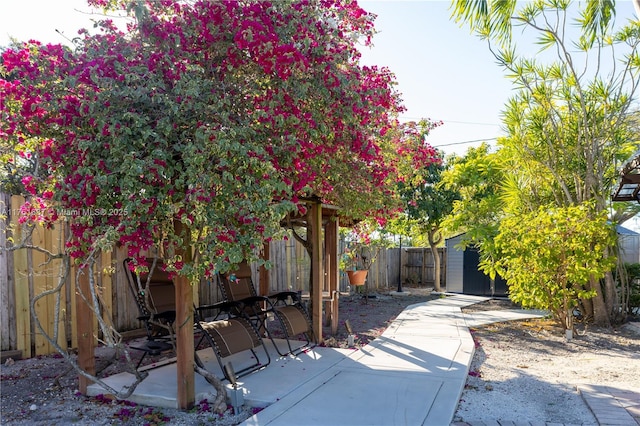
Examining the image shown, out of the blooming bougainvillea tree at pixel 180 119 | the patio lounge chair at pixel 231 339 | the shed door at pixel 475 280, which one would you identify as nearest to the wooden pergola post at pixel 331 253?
the patio lounge chair at pixel 231 339

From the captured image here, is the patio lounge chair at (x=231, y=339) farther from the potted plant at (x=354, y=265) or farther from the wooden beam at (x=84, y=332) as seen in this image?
the potted plant at (x=354, y=265)

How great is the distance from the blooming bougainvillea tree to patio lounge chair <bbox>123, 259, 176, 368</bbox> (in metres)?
0.70

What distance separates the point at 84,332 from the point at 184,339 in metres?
1.00

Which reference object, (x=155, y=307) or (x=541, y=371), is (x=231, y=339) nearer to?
(x=155, y=307)

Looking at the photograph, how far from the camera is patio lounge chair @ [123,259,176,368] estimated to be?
4133mm

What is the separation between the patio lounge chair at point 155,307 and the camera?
4133 mm

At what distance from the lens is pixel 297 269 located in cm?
1039

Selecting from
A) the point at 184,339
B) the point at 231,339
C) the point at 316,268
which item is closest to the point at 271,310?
the point at 316,268

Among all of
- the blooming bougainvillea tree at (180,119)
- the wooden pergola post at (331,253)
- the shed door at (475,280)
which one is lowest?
the shed door at (475,280)

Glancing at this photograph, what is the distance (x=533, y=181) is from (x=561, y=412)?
5369 millimetres

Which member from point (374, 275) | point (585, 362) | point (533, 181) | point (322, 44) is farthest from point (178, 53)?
point (374, 275)

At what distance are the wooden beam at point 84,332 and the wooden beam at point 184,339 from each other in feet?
3.02

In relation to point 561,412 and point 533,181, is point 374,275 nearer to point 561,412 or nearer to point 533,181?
point 533,181

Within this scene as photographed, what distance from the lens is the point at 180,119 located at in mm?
3457
